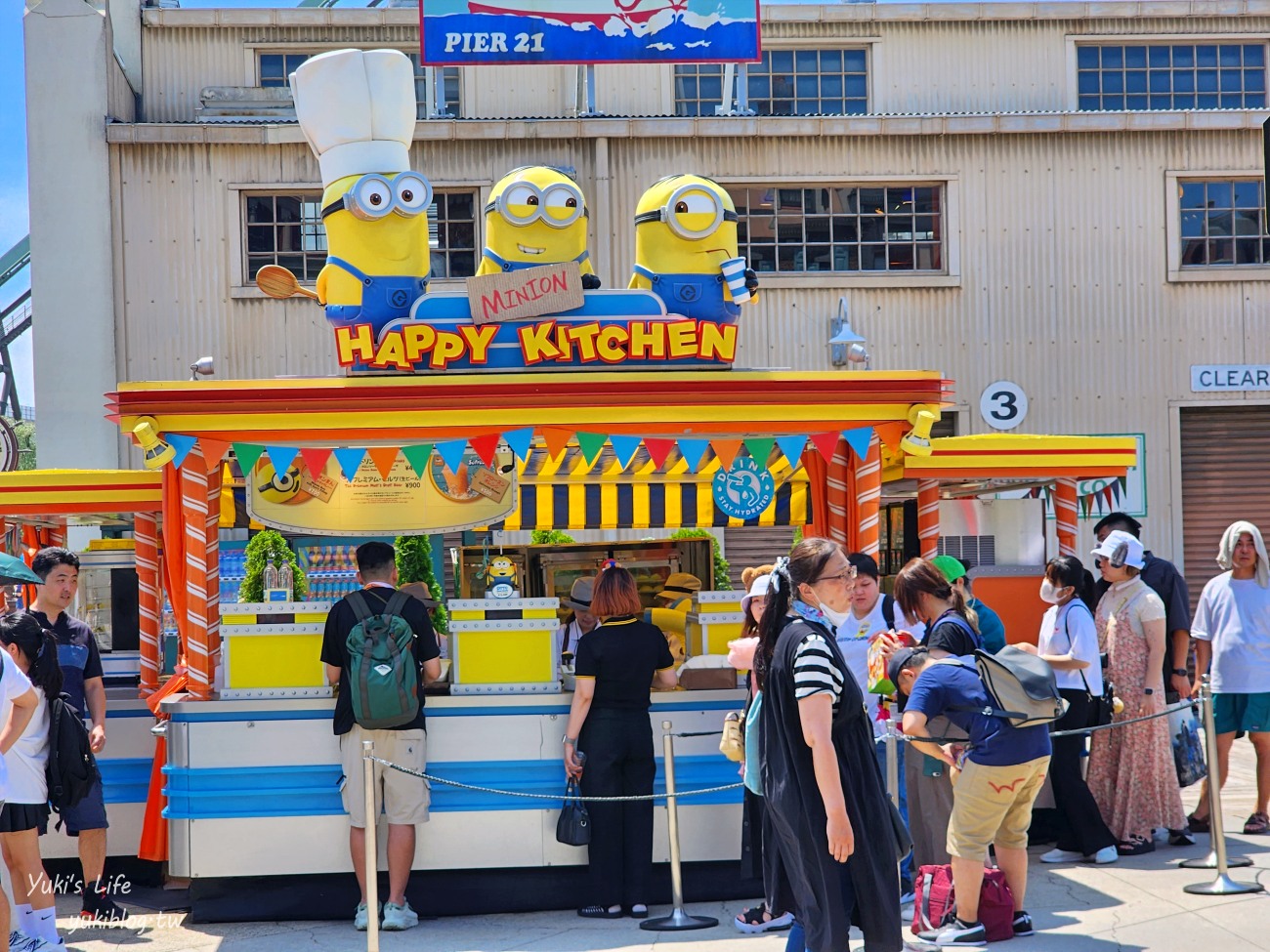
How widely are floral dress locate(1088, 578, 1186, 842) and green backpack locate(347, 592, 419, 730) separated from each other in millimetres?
4202

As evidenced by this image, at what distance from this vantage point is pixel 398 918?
693 centimetres

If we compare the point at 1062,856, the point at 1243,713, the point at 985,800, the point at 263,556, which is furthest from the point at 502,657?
the point at 263,556

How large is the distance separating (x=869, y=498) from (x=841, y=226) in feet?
31.8

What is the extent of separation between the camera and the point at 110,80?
16.4 m

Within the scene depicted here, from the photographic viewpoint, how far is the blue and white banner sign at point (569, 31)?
49.8 ft

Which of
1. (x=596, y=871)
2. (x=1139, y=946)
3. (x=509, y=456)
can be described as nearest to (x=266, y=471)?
(x=509, y=456)

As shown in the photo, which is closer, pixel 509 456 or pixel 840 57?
pixel 509 456

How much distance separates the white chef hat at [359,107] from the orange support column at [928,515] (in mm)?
4603

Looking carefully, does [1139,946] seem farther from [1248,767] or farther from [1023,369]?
[1023,369]

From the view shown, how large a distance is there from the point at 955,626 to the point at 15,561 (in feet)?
15.0

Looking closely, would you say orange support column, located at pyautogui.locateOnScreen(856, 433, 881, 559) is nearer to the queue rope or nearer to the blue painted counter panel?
the blue painted counter panel

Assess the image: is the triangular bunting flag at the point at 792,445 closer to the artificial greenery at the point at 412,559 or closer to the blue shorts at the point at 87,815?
the blue shorts at the point at 87,815

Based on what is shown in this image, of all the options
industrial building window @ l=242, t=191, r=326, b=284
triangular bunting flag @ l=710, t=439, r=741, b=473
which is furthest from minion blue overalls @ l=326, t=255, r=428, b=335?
industrial building window @ l=242, t=191, r=326, b=284

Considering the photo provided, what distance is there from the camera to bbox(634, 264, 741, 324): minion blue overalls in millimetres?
8547
